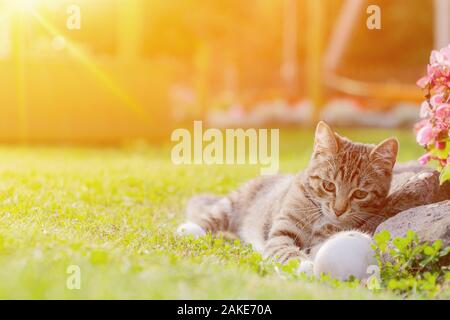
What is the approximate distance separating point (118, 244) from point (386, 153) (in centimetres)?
199

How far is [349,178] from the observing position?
5.11m

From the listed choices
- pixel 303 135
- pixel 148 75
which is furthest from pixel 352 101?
pixel 148 75

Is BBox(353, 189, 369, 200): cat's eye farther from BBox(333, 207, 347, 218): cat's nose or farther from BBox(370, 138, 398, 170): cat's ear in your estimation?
BBox(370, 138, 398, 170): cat's ear

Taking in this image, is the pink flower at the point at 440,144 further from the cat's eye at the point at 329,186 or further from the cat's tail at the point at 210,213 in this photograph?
the cat's tail at the point at 210,213

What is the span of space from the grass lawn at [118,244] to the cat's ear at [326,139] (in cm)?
94

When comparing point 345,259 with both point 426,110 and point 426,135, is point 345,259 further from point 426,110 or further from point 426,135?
point 426,110

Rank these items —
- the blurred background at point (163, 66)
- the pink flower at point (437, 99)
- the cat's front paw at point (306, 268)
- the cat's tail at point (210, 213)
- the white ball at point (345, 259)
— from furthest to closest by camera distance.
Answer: the blurred background at point (163, 66)
the cat's tail at point (210, 213)
the pink flower at point (437, 99)
the cat's front paw at point (306, 268)
the white ball at point (345, 259)

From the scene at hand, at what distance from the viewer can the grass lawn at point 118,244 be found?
3.68 m

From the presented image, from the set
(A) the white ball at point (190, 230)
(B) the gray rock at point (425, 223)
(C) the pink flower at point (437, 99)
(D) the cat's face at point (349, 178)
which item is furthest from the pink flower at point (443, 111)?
(A) the white ball at point (190, 230)

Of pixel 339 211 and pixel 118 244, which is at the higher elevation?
pixel 339 211

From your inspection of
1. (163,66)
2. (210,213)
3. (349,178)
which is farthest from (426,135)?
(163,66)

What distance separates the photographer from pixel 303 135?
17312 mm

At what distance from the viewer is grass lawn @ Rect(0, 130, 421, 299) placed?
3676mm

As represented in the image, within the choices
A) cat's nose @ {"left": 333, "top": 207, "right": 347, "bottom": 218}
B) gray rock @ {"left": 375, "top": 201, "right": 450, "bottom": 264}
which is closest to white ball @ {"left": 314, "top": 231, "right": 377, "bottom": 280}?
gray rock @ {"left": 375, "top": 201, "right": 450, "bottom": 264}
